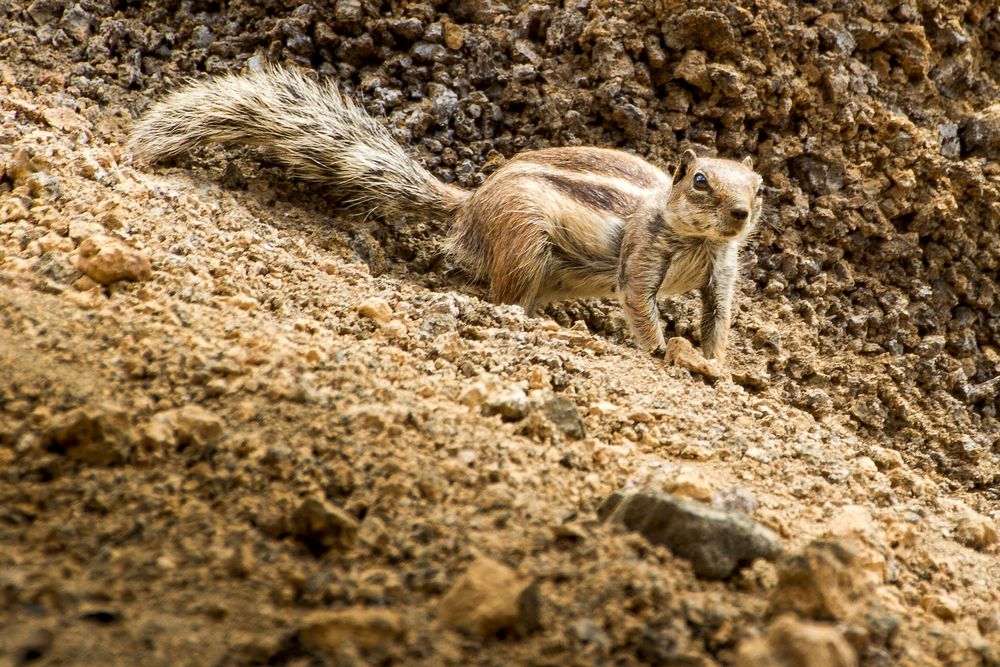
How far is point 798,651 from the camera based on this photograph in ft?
5.04

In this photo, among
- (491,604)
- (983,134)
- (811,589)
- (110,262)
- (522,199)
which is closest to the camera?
(491,604)

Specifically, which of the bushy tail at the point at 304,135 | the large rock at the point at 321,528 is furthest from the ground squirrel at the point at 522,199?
the large rock at the point at 321,528

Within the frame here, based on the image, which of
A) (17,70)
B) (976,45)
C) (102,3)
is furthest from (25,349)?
(976,45)

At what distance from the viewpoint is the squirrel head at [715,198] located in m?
4.29

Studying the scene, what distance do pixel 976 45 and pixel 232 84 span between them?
452 cm

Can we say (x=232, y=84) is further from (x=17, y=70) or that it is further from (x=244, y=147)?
(x=17, y=70)

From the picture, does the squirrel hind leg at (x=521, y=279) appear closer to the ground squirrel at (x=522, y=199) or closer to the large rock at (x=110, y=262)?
the ground squirrel at (x=522, y=199)

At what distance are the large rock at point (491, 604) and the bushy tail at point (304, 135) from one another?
3.37 m

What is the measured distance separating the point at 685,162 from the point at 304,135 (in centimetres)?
196

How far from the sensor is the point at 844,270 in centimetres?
532

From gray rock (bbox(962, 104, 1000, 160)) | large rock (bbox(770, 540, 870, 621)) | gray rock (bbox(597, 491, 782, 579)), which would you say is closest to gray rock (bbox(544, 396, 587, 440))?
gray rock (bbox(597, 491, 782, 579))

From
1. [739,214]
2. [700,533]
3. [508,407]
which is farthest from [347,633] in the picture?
[739,214]

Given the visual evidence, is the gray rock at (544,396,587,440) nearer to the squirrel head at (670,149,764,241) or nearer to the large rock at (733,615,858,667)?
the large rock at (733,615,858,667)

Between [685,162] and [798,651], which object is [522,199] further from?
[798,651]
